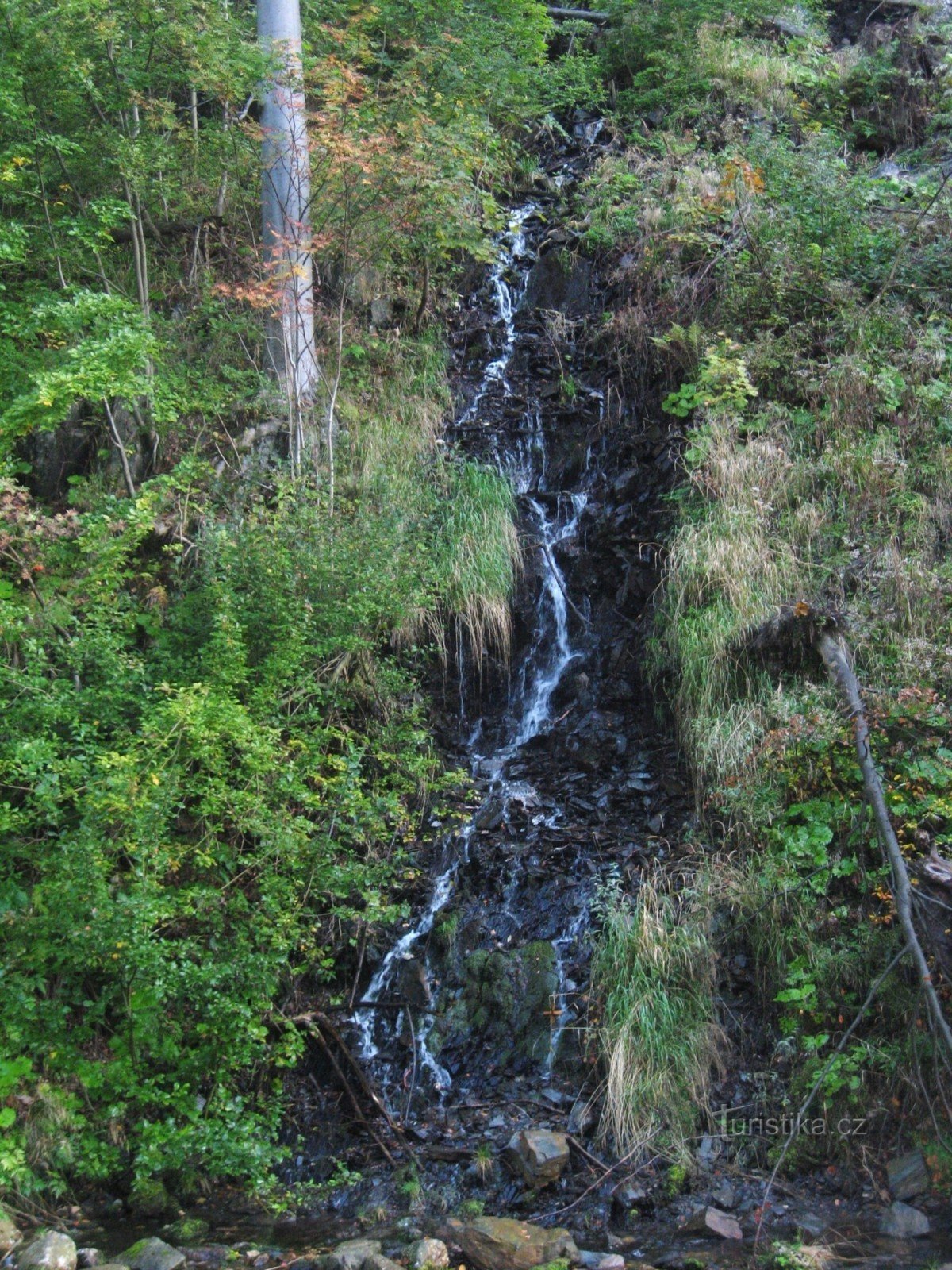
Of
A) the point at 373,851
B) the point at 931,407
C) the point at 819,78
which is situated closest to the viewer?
the point at 373,851

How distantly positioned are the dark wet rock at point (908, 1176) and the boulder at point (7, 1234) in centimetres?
398

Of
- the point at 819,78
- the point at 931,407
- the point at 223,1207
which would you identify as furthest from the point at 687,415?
the point at 223,1207

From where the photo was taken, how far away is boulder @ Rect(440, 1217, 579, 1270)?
438 cm

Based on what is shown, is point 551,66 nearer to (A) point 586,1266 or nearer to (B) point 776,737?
(B) point 776,737

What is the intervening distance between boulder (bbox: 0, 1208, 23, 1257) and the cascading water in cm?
191

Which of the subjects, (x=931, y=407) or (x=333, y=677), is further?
(x=931, y=407)

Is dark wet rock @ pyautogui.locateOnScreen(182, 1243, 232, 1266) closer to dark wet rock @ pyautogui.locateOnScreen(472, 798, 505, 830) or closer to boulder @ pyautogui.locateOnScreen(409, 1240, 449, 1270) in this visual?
boulder @ pyautogui.locateOnScreen(409, 1240, 449, 1270)

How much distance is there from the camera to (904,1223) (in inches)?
180

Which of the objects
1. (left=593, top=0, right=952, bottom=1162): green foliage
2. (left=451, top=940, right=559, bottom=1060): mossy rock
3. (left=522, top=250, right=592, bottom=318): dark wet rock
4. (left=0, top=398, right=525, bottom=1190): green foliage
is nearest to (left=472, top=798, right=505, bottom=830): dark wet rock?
(left=0, top=398, right=525, bottom=1190): green foliage

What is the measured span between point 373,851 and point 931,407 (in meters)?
5.39

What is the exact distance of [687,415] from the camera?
883 cm

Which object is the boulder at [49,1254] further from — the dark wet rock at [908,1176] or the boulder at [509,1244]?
the dark wet rock at [908,1176]

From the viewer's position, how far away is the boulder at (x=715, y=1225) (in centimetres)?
458

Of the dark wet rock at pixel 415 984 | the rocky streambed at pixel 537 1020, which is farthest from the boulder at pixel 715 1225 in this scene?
the dark wet rock at pixel 415 984
